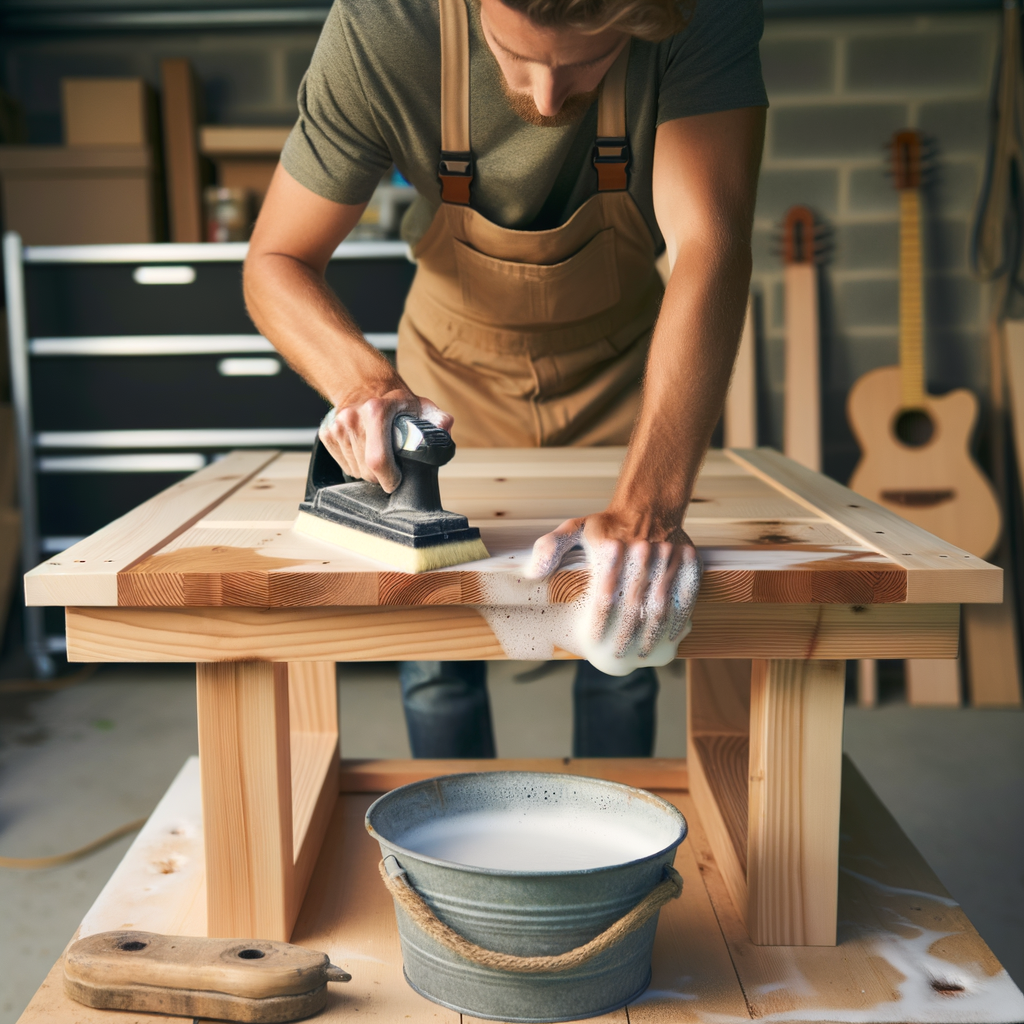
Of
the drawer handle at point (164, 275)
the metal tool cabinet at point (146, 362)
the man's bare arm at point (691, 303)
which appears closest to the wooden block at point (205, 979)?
the man's bare arm at point (691, 303)

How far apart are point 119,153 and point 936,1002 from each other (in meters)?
2.97

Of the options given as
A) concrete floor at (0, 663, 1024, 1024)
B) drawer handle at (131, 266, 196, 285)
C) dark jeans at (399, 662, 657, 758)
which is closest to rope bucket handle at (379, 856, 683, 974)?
dark jeans at (399, 662, 657, 758)

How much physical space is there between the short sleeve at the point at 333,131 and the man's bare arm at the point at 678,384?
1.20 feet

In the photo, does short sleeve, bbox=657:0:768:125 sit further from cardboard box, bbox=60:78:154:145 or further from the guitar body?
cardboard box, bbox=60:78:154:145

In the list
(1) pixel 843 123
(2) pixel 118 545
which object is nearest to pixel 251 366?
(1) pixel 843 123

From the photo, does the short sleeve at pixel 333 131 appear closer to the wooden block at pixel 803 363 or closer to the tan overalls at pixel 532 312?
the tan overalls at pixel 532 312

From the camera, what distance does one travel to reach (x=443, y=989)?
2.71 feet

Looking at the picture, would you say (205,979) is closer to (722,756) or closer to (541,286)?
(722,756)

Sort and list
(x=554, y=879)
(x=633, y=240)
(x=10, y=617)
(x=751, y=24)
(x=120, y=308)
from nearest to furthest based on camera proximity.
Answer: (x=554, y=879) → (x=751, y=24) → (x=633, y=240) → (x=120, y=308) → (x=10, y=617)

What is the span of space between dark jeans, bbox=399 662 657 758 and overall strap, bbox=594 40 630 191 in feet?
2.20

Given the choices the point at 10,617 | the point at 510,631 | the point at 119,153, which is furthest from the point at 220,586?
the point at 10,617

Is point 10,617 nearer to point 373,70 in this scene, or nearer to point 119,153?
point 119,153

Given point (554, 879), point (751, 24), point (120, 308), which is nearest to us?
point (554, 879)

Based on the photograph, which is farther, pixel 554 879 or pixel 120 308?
pixel 120 308
